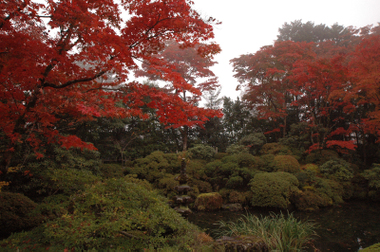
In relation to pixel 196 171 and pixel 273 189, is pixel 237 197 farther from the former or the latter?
pixel 196 171

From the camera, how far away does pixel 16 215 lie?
334cm

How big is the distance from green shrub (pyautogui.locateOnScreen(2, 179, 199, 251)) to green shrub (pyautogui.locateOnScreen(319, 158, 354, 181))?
8.59m

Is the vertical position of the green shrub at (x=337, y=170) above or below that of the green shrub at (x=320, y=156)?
below

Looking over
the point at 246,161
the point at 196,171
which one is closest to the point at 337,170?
the point at 246,161

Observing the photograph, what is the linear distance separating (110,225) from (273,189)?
6.13m

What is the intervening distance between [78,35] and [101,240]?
2.95 metres

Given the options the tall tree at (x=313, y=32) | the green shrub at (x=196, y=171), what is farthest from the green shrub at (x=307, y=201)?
the tall tree at (x=313, y=32)

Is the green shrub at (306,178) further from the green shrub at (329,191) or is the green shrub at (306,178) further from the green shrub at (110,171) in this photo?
the green shrub at (110,171)

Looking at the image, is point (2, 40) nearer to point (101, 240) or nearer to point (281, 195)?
point (101, 240)

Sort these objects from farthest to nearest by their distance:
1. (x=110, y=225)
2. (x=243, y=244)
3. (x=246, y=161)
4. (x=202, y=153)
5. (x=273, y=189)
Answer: (x=202, y=153), (x=246, y=161), (x=273, y=189), (x=243, y=244), (x=110, y=225)

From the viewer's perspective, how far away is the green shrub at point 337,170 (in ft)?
29.2

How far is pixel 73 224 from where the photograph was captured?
2.43 metres

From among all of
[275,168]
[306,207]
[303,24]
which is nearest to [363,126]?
[275,168]

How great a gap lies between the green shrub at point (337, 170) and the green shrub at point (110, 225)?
28.2 feet
